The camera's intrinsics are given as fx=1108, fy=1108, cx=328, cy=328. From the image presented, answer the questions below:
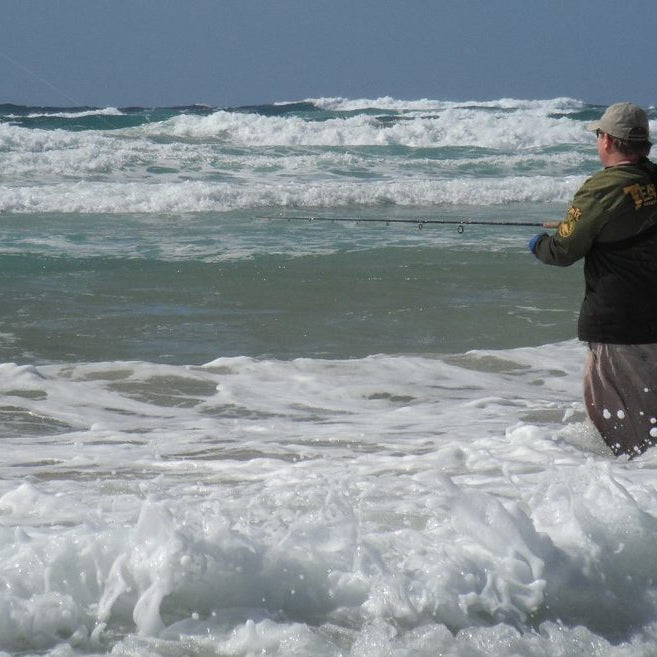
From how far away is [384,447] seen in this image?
4793mm

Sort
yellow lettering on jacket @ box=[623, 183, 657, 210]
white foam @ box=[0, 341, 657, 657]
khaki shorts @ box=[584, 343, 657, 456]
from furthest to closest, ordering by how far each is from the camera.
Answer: khaki shorts @ box=[584, 343, 657, 456] → yellow lettering on jacket @ box=[623, 183, 657, 210] → white foam @ box=[0, 341, 657, 657]

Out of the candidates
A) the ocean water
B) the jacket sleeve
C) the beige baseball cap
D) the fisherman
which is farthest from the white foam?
the beige baseball cap

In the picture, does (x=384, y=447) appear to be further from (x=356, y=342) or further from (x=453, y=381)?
(x=356, y=342)

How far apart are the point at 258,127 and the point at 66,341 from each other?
25.1 m

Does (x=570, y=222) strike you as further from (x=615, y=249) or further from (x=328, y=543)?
(x=328, y=543)

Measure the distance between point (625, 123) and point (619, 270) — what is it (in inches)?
21.4

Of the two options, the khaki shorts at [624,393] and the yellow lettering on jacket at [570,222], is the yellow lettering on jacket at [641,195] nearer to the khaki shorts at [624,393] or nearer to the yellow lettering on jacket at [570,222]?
the yellow lettering on jacket at [570,222]

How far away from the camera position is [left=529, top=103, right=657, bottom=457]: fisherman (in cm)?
403

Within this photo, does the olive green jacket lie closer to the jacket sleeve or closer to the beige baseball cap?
the jacket sleeve

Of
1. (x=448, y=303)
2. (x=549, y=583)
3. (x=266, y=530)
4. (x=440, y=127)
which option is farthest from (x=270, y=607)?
(x=440, y=127)

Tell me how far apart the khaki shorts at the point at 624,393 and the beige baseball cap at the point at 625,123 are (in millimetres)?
793

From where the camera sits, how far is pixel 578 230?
4055 mm

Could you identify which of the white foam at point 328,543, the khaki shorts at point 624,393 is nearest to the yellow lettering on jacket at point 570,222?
the khaki shorts at point 624,393

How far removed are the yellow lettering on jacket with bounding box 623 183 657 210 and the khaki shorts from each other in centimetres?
55
